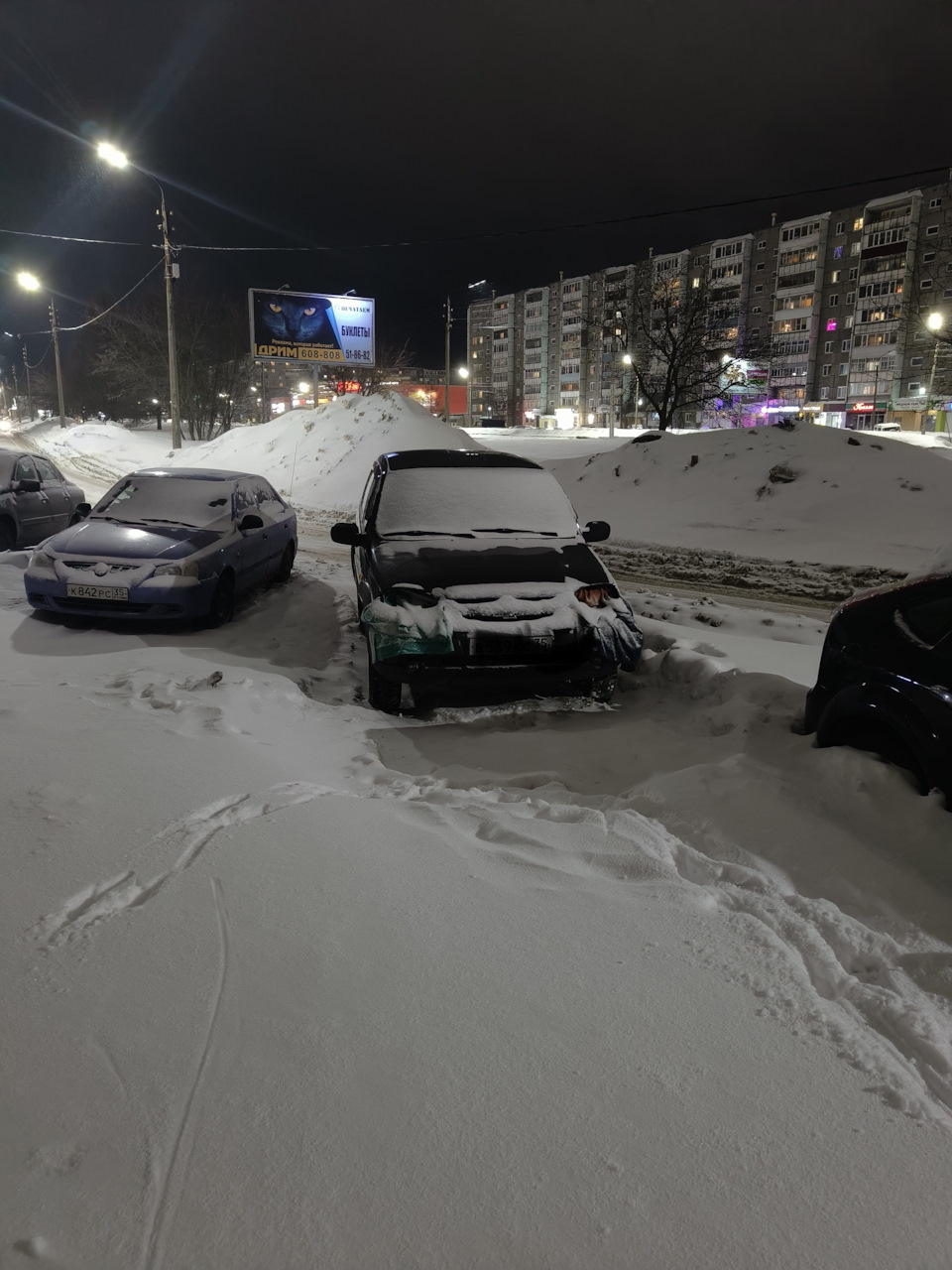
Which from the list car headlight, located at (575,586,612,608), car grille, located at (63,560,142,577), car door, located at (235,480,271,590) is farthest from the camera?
car door, located at (235,480,271,590)

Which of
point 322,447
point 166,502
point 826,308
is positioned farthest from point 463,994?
point 826,308

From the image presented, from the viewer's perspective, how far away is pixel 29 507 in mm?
11438

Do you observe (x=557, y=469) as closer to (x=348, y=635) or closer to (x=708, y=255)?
(x=348, y=635)

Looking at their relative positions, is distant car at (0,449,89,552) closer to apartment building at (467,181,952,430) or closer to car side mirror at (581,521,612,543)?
car side mirror at (581,521,612,543)

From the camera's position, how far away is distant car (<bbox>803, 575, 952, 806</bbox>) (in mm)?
3213

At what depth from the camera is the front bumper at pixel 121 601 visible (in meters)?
7.09

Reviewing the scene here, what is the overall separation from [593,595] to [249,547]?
460 cm

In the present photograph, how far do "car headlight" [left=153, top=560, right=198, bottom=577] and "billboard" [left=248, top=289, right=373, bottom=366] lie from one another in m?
27.2

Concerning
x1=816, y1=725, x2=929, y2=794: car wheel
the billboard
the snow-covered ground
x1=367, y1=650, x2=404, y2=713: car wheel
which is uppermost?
the billboard

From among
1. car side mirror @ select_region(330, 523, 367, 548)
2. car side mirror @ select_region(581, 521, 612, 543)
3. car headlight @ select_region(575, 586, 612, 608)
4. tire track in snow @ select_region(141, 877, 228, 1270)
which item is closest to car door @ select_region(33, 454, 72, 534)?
car side mirror @ select_region(330, 523, 367, 548)

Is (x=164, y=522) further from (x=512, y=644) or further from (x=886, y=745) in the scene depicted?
(x=886, y=745)

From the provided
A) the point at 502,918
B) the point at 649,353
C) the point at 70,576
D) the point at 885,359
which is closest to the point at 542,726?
the point at 502,918

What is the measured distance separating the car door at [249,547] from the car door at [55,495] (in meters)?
4.46

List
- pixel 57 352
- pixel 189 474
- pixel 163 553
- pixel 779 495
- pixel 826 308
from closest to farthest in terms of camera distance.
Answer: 1. pixel 163 553
2. pixel 189 474
3. pixel 779 495
4. pixel 57 352
5. pixel 826 308
